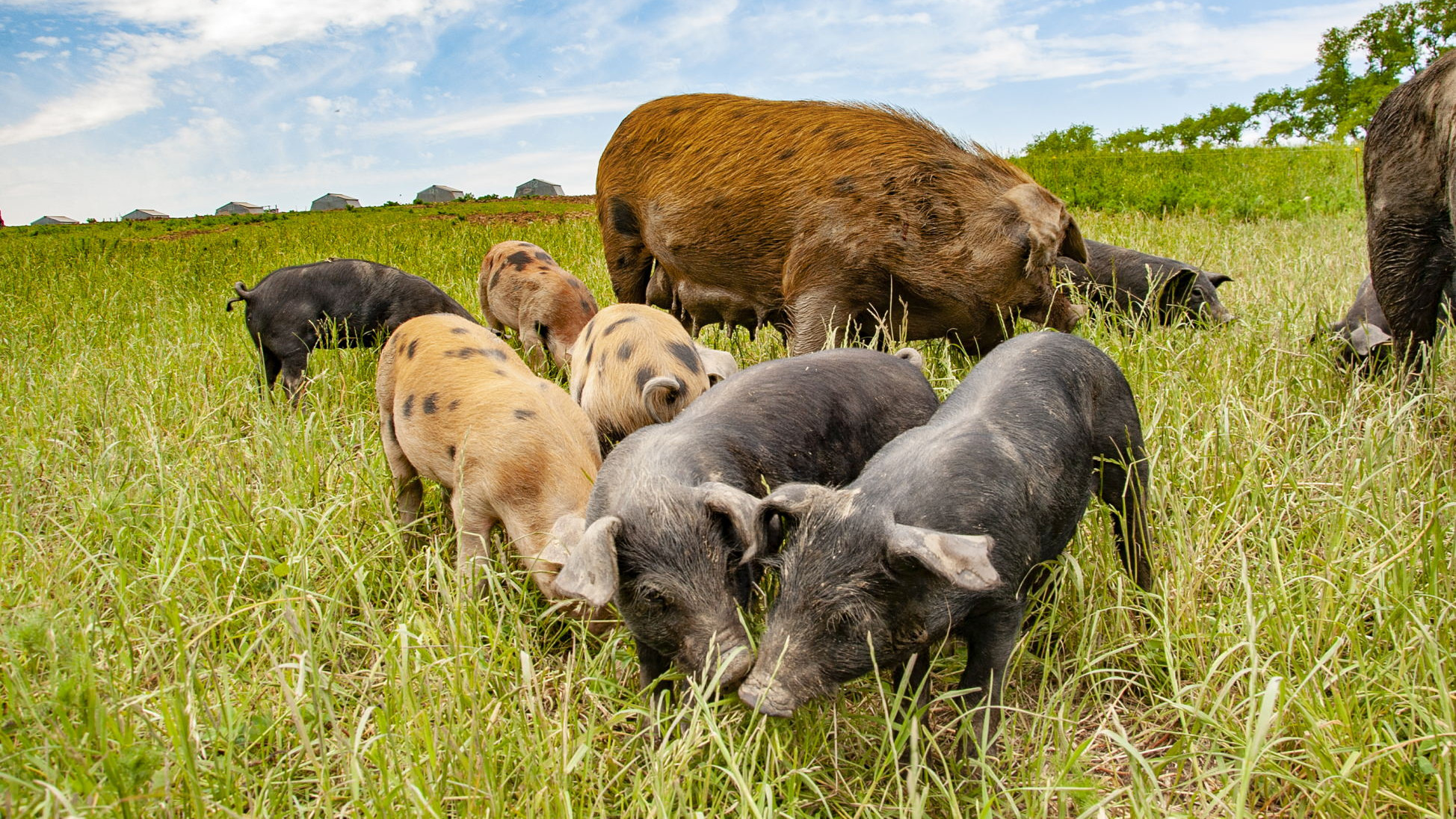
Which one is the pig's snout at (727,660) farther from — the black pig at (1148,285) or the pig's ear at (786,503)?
the black pig at (1148,285)

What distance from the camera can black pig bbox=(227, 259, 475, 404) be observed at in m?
5.64

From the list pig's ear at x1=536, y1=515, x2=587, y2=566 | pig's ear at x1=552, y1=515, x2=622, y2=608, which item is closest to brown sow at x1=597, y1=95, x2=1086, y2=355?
pig's ear at x1=536, y1=515, x2=587, y2=566

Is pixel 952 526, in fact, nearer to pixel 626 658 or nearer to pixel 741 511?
pixel 741 511

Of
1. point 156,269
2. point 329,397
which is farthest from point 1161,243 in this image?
point 156,269

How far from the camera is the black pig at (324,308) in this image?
5645mm

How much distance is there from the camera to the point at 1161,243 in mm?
10336

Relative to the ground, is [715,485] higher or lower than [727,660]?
higher

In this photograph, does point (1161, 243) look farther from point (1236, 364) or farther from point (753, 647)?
point (753, 647)

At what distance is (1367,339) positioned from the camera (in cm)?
454

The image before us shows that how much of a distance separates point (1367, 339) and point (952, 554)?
3.94 m

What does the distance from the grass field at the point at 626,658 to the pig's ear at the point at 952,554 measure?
382 millimetres

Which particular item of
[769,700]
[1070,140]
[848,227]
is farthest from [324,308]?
[1070,140]

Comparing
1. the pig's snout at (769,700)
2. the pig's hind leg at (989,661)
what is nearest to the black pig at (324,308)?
the pig's snout at (769,700)

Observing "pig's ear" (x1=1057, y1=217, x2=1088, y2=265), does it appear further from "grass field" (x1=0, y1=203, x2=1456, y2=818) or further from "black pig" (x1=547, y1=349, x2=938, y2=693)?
"black pig" (x1=547, y1=349, x2=938, y2=693)
